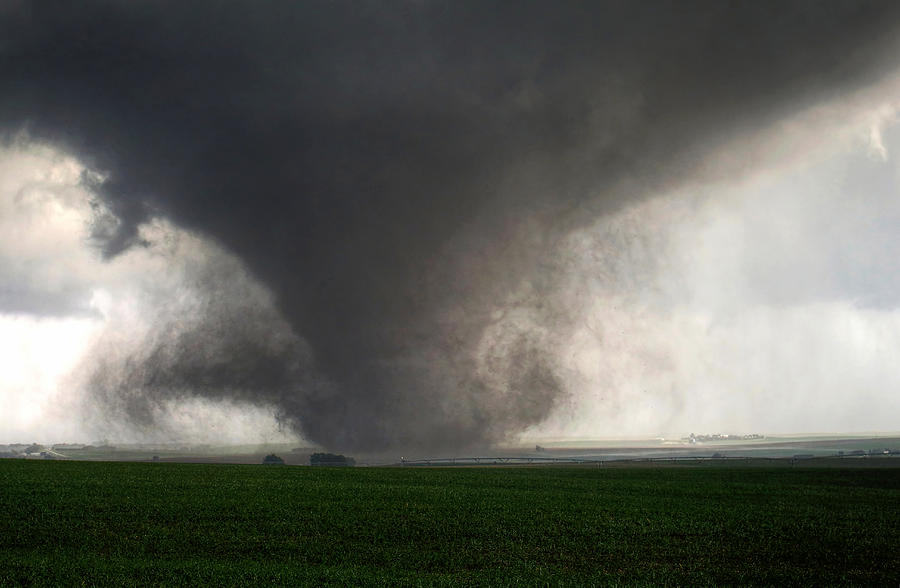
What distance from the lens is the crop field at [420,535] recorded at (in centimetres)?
2236

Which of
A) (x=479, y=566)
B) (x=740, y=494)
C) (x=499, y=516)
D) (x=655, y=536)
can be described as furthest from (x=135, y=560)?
(x=740, y=494)

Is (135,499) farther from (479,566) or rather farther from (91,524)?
(479,566)

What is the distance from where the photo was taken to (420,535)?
2962 cm

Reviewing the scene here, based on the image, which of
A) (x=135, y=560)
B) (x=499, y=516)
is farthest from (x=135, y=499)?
(x=499, y=516)

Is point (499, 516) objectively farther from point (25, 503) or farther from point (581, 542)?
point (25, 503)

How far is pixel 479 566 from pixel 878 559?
17.1 m

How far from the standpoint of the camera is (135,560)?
23.5 meters

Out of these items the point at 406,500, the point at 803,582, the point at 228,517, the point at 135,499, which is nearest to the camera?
the point at 803,582

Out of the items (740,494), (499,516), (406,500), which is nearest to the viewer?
(499,516)

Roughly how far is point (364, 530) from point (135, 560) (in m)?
10.6

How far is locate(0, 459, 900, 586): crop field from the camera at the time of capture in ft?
73.4

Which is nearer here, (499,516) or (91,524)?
(91,524)

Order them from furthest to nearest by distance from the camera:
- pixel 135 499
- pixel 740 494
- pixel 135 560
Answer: pixel 740 494, pixel 135 499, pixel 135 560

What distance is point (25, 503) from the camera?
116ft
